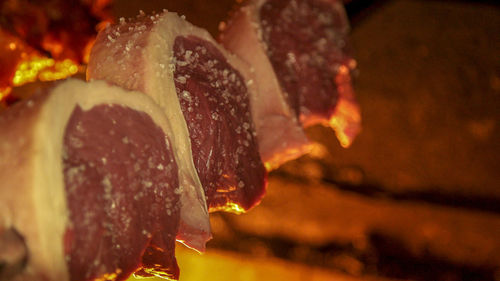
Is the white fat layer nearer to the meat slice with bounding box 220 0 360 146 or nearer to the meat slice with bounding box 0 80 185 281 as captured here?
the meat slice with bounding box 220 0 360 146

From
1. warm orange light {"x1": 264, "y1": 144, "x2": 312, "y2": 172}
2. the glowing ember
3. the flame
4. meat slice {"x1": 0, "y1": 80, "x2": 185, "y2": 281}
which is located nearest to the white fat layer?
warm orange light {"x1": 264, "y1": 144, "x2": 312, "y2": 172}

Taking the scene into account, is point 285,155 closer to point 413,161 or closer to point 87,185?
point 87,185

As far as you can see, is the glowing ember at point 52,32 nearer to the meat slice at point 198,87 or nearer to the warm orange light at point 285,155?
the meat slice at point 198,87

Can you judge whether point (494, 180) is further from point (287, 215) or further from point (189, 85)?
point (189, 85)

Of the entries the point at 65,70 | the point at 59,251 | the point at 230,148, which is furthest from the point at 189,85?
the point at 65,70

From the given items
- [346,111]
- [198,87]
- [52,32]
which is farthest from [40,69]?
[346,111]

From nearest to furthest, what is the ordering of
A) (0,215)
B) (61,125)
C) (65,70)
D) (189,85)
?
(0,215), (61,125), (189,85), (65,70)

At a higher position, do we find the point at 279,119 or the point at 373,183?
the point at 279,119
